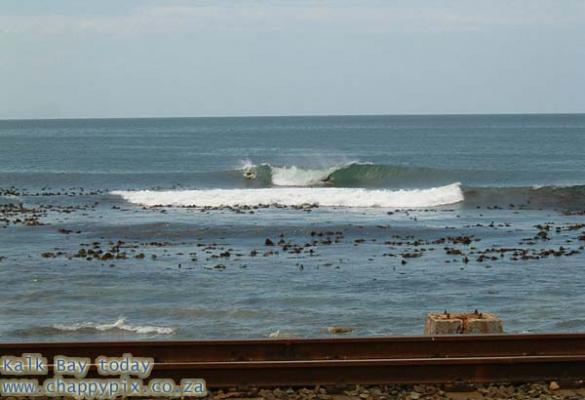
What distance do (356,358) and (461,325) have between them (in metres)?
1.73

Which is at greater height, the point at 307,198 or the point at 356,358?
the point at 307,198

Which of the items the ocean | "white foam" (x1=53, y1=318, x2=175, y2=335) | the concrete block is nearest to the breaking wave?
the ocean

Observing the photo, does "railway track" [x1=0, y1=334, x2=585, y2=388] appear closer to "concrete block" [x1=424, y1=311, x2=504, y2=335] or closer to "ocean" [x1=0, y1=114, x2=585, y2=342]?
"concrete block" [x1=424, y1=311, x2=504, y2=335]

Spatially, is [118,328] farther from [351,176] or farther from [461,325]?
[351,176]

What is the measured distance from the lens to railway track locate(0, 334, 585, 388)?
11.1 meters

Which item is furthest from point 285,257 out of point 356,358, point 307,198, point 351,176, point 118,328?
point 351,176

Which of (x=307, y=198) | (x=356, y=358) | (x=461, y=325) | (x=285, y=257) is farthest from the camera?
(x=307, y=198)

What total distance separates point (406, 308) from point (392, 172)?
43.9 metres

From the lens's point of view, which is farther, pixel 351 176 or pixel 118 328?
pixel 351 176

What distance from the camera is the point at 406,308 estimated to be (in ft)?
62.9

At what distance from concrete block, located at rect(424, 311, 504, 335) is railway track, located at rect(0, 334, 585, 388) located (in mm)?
727

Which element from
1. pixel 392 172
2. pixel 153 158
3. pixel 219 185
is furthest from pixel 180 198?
pixel 153 158

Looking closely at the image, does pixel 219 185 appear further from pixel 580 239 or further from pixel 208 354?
pixel 208 354

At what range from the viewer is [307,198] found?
153 ft
